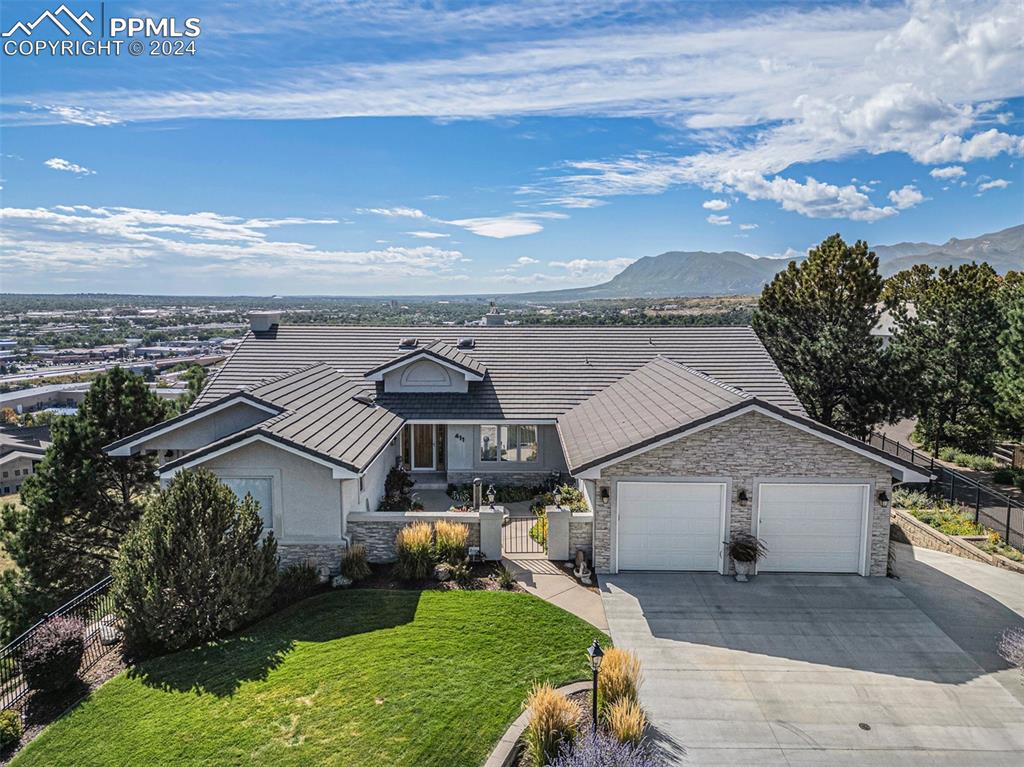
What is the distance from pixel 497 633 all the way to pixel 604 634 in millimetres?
2024

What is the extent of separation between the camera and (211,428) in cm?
1702

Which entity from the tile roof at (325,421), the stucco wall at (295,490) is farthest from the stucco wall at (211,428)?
the stucco wall at (295,490)

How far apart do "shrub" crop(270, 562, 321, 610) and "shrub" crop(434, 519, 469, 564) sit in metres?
2.78

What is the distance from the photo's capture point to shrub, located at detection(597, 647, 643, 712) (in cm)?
938

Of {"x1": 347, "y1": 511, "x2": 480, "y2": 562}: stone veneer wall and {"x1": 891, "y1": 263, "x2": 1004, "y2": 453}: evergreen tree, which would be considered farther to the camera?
{"x1": 891, "y1": 263, "x2": 1004, "y2": 453}: evergreen tree

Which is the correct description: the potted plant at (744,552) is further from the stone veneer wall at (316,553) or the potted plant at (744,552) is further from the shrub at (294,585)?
the shrub at (294,585)

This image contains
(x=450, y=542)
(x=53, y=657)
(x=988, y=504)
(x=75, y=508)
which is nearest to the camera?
(x=53, y=657)

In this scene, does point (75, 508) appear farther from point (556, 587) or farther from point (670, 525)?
point (670, 525)

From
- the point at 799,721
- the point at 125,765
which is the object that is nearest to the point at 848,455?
the point at 799,721

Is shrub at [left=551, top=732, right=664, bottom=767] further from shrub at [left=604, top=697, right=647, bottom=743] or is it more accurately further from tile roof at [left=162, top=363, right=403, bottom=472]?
tile roof at [left=162, top=363, right=403, bottom=472]

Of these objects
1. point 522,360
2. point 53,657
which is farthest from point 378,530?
point 522,360

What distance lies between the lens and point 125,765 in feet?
28.5

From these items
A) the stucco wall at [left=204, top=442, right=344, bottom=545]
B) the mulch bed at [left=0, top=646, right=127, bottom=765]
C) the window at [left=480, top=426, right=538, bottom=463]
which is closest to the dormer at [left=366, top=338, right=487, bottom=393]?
the window at [left=480, top=426, right=538, bottom=463]

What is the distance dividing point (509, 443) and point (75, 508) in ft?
43.5
